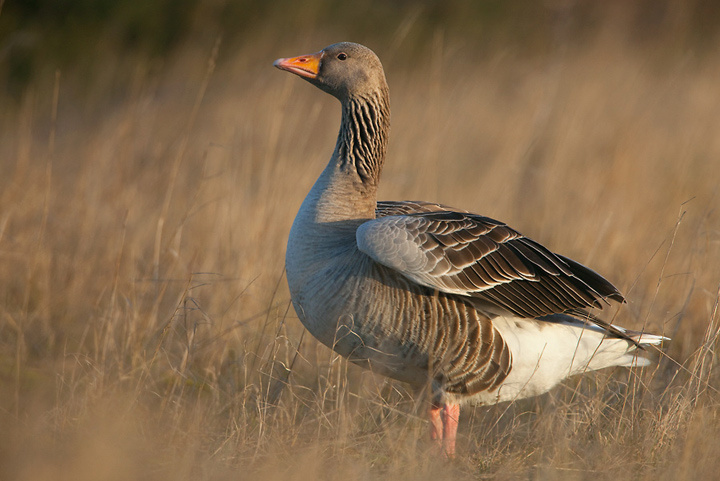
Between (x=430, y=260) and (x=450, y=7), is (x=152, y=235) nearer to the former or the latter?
(x=430, y=260)

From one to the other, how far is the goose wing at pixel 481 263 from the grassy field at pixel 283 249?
18.9 inches

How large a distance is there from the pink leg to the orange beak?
2.10 meters

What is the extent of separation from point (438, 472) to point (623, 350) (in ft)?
5.20

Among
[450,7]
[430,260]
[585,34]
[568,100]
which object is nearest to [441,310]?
[430,260]

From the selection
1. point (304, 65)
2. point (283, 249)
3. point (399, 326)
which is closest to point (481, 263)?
point (399, 326)

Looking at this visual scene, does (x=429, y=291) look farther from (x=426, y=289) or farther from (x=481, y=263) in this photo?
(x=481, y=263)

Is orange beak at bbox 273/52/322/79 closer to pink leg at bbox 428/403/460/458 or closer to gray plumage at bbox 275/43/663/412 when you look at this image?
gray plumage at bbox 275/43/663/412

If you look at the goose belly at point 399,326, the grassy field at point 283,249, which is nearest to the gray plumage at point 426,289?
the goose belly at point 399,326

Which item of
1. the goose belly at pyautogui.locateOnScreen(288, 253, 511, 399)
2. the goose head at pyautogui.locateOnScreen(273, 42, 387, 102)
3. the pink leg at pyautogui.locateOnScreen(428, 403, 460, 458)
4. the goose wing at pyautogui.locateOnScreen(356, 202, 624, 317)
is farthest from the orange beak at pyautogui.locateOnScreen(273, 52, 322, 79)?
the pink leg at pyautogui.locateOnScreen(428, 403, 460, 458)

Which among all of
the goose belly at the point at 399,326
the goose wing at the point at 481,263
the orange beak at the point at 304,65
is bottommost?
the goose belly at the point at 399,326

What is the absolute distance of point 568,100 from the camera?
9.15m

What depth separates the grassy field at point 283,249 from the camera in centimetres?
340

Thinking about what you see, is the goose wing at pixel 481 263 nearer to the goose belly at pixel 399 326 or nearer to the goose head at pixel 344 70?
the goose belly at pixel 399 326

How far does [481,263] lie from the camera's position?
3791 mm
